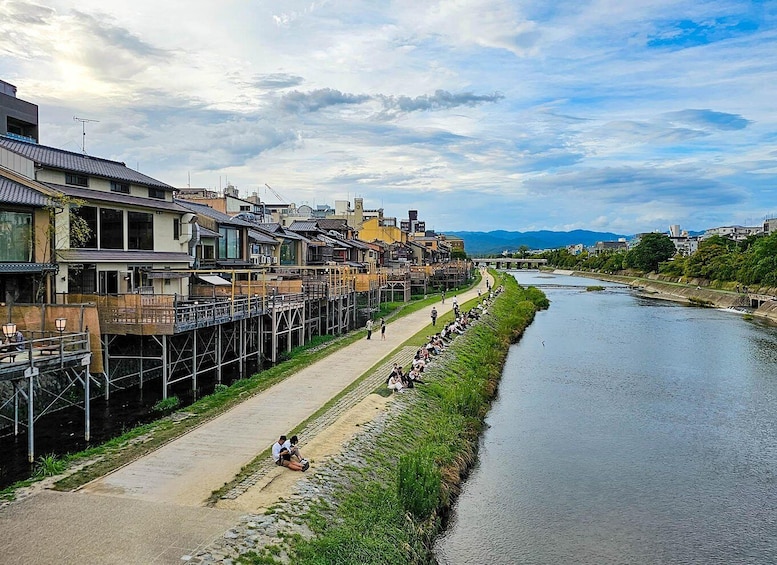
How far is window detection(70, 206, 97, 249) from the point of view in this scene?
88.3 ft

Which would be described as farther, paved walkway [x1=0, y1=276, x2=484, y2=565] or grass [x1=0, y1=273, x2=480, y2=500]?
grass [x1=0, y1=273, x2=480, y2=500]

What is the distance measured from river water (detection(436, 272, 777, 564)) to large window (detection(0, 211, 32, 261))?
1828 centimetres

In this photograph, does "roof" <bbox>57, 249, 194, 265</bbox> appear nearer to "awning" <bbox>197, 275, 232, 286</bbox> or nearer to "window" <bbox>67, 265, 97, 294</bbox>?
"window" <bbox>67, 265, 97, 294</bbox>

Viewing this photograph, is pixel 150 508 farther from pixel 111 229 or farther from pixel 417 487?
pixel 111 229

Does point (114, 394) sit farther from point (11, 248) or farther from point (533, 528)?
point (533, 528)

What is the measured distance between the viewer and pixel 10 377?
1727 centimetres

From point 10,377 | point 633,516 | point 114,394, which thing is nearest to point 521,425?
point 633,516

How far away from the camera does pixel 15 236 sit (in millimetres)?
23781

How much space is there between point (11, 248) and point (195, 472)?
44.7 feet

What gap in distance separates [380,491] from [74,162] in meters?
21.8

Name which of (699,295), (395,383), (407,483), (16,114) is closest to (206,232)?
(16,114)

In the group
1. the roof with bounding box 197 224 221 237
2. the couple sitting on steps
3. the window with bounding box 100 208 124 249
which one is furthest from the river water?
the roof with bounding box 197 224 221 237

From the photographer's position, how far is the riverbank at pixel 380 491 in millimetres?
12219

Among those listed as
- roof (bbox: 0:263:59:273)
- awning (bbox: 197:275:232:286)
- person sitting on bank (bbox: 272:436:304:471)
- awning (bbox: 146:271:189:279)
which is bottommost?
person sitting on bank (bbox: 272:436:304:471)
